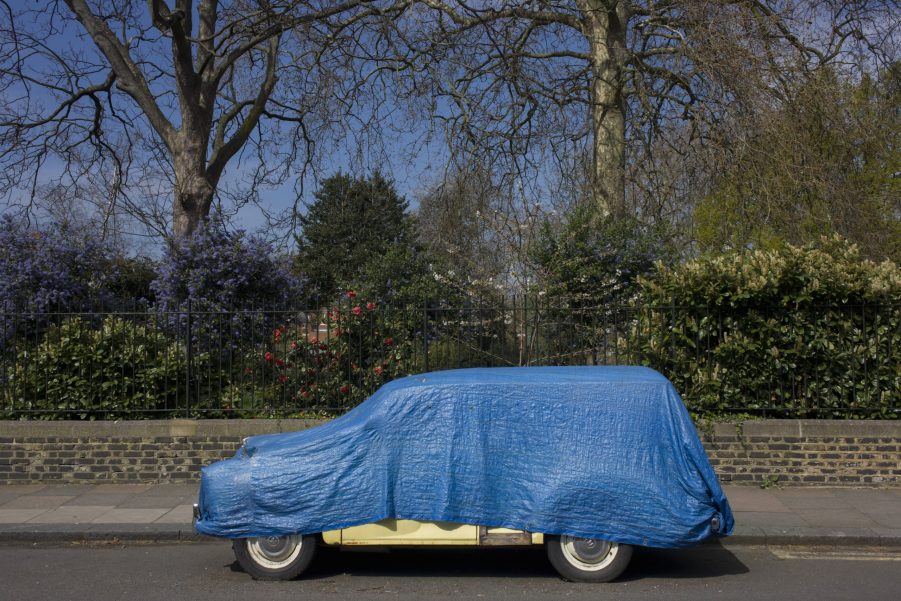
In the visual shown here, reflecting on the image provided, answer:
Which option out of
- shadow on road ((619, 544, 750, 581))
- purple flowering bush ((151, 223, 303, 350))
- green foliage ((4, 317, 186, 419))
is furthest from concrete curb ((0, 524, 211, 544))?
shadow on road ((619, 544, 750, 581))

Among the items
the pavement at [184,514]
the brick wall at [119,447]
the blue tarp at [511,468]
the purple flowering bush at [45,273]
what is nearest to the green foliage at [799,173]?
the pavement at [184,514]

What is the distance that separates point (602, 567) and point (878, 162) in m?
17.6

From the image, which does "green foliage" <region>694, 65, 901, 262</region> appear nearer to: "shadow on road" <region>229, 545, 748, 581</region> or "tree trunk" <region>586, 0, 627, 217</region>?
"tree trunk" <region>586, 0, 627, 217</region>

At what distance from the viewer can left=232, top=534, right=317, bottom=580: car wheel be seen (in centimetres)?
661

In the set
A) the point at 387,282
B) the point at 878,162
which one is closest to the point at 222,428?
the point at 387,282

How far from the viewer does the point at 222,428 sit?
10305 mm

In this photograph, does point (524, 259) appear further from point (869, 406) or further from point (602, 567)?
point (602, 567)

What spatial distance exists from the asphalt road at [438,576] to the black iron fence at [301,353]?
2.93m

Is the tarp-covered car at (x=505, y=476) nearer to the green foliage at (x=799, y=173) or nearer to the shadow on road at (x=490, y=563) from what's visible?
Result: the shadow on road at (x=490, y=563)

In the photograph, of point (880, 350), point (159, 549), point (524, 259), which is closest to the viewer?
point (159, 549)

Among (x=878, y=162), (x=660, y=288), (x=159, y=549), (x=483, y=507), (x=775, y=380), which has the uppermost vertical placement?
(x=878, y=162)

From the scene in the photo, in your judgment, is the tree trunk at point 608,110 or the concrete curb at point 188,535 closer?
the concrete curb at point 188,535

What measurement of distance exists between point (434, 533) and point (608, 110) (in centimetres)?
922

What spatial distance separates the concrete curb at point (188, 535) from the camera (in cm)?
774
